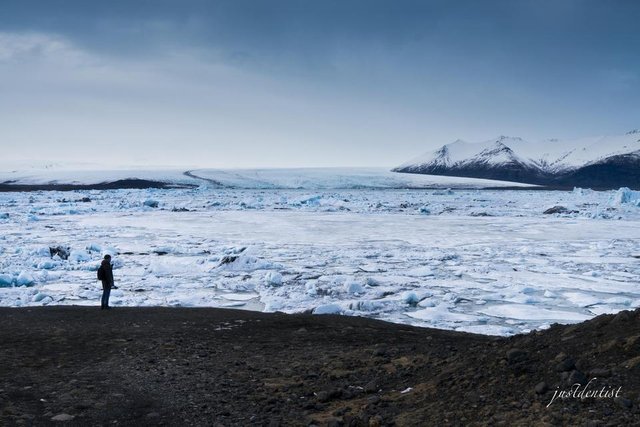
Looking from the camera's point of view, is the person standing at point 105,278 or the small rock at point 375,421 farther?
the person standing at point 105,278

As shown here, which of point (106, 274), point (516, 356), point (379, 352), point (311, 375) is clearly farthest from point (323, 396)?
point (106, 274)

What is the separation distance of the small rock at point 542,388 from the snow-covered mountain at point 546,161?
155 meters

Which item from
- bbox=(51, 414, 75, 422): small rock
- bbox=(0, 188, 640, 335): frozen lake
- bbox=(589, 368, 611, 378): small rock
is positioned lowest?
bbox=(0, 188, 640, 335): frozen lake

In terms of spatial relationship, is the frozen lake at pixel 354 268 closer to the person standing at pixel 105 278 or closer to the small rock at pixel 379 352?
the person standing at pixel 105 278

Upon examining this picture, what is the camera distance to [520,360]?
4656mm

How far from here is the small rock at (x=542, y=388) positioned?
13.2 ft

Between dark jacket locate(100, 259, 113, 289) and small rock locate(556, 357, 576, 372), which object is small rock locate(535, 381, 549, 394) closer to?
small rock locate(556, 357, 576, 372)

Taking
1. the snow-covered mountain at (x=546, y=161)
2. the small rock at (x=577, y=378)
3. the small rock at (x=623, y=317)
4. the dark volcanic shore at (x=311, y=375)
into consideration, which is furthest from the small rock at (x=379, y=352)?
the snow-covered mountain at (x=546, y=161)

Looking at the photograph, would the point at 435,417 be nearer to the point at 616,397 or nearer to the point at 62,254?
the point at 616,397

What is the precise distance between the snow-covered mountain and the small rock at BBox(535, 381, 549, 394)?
15506 centimetres

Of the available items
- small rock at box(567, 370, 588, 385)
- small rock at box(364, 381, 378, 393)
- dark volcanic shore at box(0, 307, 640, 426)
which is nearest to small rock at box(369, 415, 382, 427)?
dark volcanic shore at box(0, 307, 640, 426)

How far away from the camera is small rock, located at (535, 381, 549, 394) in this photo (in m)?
4.02

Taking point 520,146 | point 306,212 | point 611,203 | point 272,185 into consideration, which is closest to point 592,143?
A: point 520,146

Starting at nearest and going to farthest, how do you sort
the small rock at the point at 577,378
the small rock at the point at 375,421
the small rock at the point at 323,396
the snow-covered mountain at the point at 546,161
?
the small rock at the point at 577,378 → the small rock at the point at 375,421 → the small rock at the point at 323,396 → the snow-covered mountain at the point at 546,161
